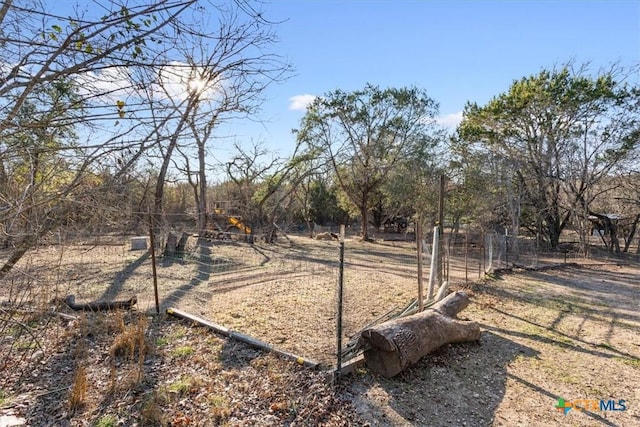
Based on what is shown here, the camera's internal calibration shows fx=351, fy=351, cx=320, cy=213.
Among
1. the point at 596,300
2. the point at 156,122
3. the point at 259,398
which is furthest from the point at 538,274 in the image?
the point at 156,122

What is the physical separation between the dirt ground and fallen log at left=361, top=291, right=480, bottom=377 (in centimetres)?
15

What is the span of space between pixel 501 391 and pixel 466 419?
658 mm

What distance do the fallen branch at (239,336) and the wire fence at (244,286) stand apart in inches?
7.4

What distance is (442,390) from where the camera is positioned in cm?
310

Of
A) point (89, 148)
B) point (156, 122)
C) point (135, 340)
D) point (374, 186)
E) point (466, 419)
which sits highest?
point (374, 186)

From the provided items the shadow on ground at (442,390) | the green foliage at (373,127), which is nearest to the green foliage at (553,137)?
the green foliage at (373,127)

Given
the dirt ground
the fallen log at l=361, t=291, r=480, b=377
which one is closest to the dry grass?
the dirt ground

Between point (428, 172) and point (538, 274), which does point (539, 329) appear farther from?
point (428, 172)

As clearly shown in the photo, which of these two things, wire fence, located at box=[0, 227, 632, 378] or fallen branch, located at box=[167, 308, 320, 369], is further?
wire fence, located at box=[0, 227, 632, 378]

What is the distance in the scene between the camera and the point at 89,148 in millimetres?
2105

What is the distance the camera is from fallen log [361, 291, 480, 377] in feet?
10.4

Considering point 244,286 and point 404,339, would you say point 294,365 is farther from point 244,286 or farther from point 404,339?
point 244,286

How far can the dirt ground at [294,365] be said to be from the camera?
2.69 meters

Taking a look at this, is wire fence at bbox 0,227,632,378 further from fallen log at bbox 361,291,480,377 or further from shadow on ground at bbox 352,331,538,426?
shadow on ground at bbox 352,331,538,426
